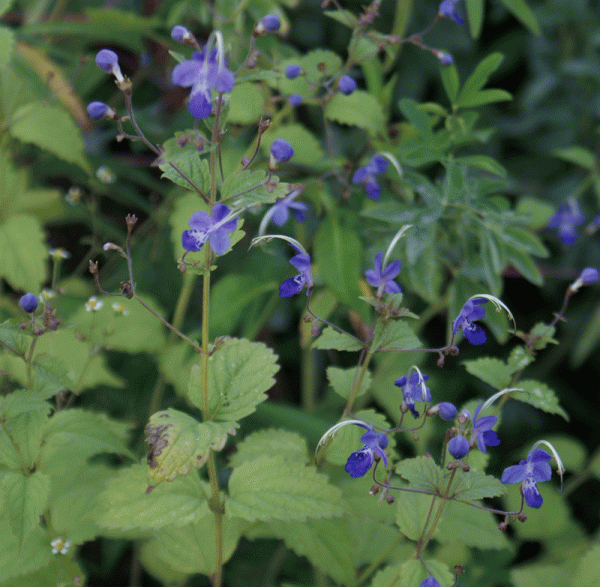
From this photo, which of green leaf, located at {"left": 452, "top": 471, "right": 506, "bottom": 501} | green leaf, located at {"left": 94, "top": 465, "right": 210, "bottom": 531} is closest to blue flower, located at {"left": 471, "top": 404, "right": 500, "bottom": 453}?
green leaf, located at {"left": 452, "top": 471, "right": 506, "bottom": 501}

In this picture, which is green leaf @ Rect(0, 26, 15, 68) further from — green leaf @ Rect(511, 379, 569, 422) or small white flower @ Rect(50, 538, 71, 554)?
green leaf @ Rect(511, 379, 569, 422)

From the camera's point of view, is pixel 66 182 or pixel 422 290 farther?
pixel 66 182

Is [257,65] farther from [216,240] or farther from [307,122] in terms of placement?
[216,240]

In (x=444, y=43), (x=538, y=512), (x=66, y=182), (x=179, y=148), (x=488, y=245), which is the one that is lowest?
(x=538, y=512)

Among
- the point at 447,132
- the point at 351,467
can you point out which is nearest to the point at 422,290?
the point at 447,132

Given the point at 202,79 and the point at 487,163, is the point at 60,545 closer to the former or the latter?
the point at 202,79

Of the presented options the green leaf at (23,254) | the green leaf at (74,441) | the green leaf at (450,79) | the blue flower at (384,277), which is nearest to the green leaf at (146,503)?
the green leaf at (74,441)

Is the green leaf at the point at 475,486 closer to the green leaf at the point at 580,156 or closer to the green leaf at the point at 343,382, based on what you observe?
the green leaf at the point at 343,382
